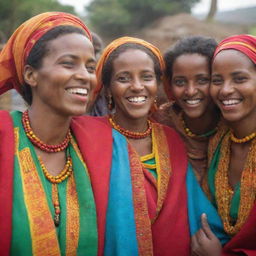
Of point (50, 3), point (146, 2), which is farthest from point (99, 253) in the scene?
point (146, 2)

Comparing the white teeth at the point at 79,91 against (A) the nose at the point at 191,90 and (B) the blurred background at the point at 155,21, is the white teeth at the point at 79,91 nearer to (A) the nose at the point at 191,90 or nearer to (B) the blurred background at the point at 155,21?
(A) the nose at the point at 191,90

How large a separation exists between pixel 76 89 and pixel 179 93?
1.02 meters

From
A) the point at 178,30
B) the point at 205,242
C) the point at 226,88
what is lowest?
the point at 205,242

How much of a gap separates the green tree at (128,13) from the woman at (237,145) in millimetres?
18913

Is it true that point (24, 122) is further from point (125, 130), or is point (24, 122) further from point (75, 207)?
point (125, 130)

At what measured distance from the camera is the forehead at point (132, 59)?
269 cm

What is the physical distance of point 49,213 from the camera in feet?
6.54

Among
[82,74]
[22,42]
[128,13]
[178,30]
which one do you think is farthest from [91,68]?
[128,13]

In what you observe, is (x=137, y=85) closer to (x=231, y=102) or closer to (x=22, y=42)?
(x=231, y=102)

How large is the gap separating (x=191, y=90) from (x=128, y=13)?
1910 cm

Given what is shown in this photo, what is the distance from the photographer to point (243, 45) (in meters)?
2.56

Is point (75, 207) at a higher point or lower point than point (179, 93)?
lower

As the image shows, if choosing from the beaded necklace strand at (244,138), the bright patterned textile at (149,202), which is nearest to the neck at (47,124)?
the bright patterned textile at (149,202)

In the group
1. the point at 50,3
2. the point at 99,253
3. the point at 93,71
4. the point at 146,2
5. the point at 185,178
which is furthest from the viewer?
the point at 146,2
